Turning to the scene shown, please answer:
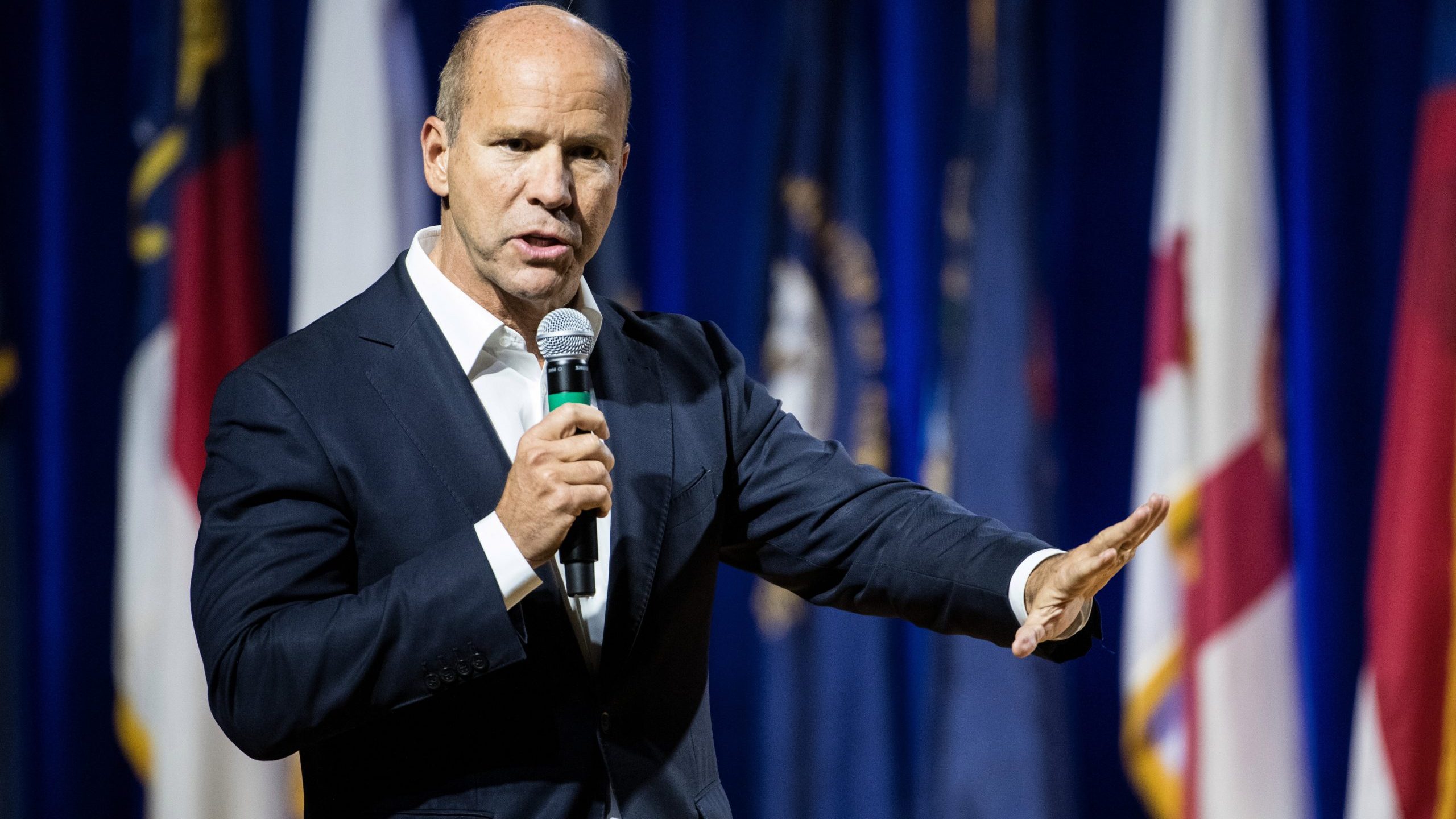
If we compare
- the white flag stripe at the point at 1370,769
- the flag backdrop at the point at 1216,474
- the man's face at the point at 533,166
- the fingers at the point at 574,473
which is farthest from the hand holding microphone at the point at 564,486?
the white flag stripe at the point at 1370,769

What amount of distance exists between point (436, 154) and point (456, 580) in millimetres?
608

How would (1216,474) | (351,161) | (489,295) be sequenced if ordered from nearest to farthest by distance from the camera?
(489,295), (1216,474), (351,161)

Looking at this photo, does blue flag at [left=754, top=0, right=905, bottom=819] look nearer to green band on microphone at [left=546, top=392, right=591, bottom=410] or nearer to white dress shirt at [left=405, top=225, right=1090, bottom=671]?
white dress shirt at [left=405, top=225, right=1090, bottom=671]

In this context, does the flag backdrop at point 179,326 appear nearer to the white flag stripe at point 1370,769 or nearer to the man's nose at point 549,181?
the man's nose at point 549,181

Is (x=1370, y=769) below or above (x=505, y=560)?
below

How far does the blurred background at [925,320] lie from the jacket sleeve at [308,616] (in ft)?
5.49

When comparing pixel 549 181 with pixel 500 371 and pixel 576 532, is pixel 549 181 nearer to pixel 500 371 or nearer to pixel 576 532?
pixel 500 371

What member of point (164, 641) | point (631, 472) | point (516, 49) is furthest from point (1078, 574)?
point (164, 641)

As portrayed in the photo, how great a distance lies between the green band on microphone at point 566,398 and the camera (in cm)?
128

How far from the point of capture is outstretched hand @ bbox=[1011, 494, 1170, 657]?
4.25 ft

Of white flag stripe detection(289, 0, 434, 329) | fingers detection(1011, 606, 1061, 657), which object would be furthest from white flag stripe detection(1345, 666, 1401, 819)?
white flag stripe detection(289, 0, 434, 329)

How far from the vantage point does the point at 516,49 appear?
1487 millimetres

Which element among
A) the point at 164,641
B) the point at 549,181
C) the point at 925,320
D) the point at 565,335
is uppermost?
the point at 549,181

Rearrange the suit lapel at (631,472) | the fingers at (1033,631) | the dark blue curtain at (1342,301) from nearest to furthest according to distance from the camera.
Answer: the fingers at (1033,631) < the suit lapel at (631,472) < the dark blue curtain at (1342,301)
